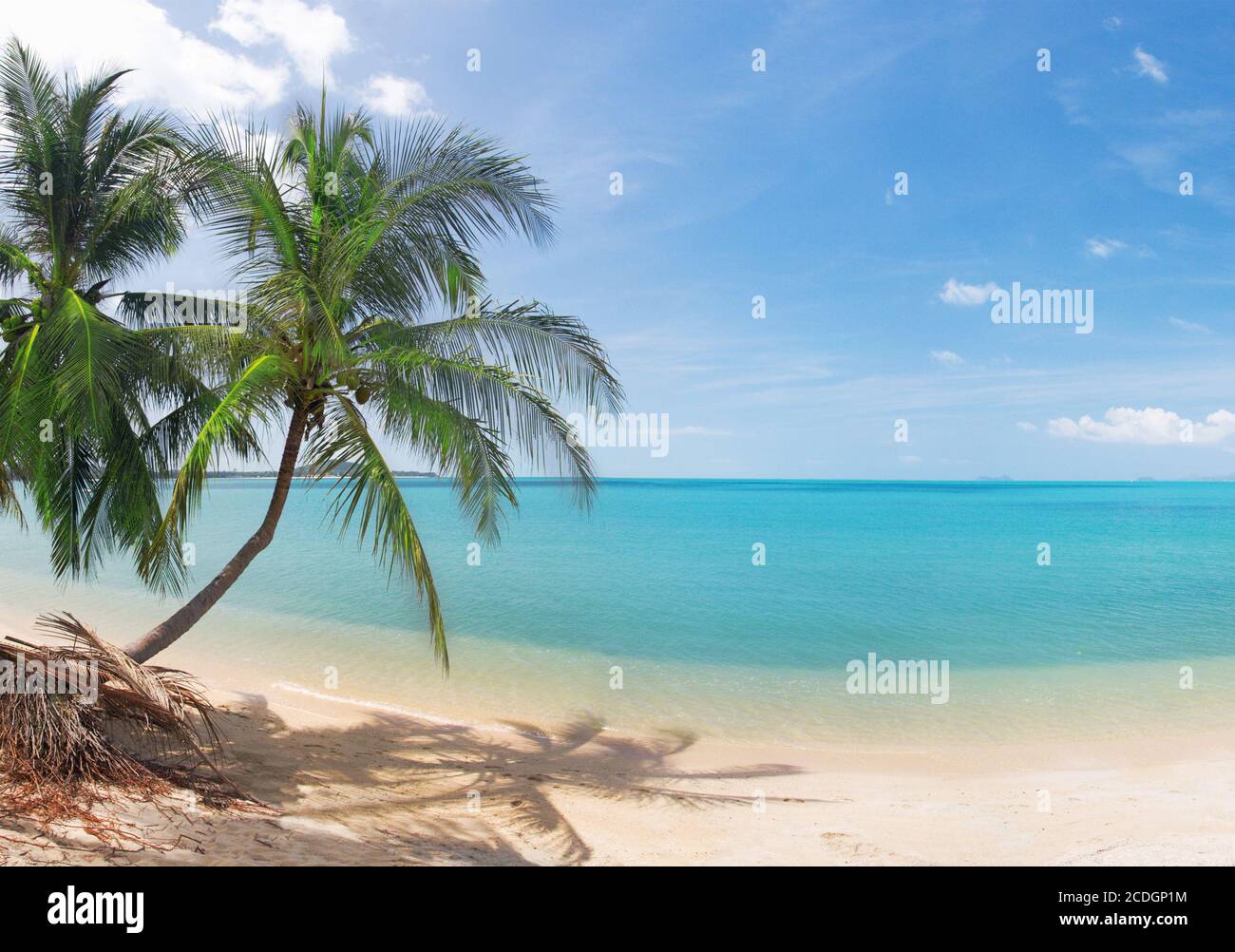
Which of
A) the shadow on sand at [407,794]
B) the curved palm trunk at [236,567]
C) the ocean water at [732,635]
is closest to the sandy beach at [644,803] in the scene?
the shadow on sand at [407,794]

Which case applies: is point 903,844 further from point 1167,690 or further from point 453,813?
point 1167,690

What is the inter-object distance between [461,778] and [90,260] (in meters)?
6.93

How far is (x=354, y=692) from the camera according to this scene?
428 inches

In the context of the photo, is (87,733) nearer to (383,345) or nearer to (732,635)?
(383,345)

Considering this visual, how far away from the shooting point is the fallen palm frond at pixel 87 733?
179 inches

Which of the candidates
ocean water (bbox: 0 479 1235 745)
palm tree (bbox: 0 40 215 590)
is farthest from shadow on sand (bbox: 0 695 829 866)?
palm tree (bbox: 0 40 215 590)

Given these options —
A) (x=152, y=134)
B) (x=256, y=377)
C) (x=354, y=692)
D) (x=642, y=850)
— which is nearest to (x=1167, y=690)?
(x=642, y=850)

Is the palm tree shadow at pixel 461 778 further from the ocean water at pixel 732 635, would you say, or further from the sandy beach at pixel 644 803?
the ocean water at pixel 732 635

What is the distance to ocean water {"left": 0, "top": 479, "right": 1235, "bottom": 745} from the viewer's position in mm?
10430

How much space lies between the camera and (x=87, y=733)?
4.96 meters

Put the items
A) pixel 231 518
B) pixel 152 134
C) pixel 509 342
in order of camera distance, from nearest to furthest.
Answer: pixel 509 342 < pixel 152 134 < pixel 231 518

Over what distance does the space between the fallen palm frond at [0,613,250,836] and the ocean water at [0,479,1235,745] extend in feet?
8.23

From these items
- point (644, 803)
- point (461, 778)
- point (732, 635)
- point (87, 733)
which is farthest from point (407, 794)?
point (732, 635)

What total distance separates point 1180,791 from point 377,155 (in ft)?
35.5
